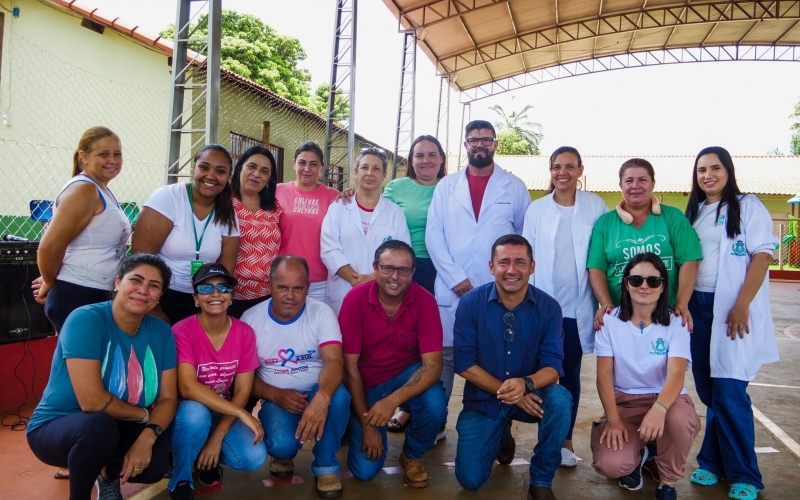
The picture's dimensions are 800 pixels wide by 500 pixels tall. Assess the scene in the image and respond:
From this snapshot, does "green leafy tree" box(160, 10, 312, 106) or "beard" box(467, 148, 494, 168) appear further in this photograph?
"green leafy tree" box(160, 10, 312, 106)

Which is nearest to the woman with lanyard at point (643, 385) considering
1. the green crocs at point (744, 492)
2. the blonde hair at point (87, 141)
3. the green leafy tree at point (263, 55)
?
the green crocs at point (744, 492)

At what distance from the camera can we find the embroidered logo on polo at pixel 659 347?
132 inches

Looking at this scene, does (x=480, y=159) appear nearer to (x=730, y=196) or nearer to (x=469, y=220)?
(x=469, y=220)

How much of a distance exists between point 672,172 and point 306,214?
2590cm

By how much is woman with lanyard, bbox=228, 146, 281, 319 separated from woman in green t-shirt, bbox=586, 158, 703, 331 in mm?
2067

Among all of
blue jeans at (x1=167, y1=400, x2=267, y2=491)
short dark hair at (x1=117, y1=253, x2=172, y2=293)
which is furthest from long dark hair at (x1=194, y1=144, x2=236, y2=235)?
blue jeans at (x1=167, y1=400, x2=267, y2=491)

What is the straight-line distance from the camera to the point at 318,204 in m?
4.23

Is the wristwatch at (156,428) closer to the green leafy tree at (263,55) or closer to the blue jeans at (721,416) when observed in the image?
the blue jeans at (721,416)

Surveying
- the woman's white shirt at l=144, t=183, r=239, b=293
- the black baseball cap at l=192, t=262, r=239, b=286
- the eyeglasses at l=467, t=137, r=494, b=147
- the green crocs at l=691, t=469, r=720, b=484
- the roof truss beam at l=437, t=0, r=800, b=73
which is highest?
the roof truss beam at l=437, t=0, r=800, b=73

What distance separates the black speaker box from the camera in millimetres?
4426

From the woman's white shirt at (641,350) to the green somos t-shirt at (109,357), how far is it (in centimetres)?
240

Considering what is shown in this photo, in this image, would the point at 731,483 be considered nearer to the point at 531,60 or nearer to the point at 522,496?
the point at 522,496

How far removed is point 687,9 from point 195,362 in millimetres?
15917

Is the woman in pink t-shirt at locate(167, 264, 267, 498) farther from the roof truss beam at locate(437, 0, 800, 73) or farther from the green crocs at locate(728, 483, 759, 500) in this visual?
the roof truss beam at locate(437, 0, 800, 73)
